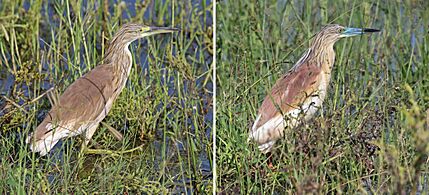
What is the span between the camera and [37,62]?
530cm

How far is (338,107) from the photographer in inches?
151

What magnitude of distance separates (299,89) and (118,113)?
0.98m

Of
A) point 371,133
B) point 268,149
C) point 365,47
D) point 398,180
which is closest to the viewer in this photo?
point 398,180

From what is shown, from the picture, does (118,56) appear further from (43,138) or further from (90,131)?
(43,138)

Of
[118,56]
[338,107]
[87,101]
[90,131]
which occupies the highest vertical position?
[338,107]

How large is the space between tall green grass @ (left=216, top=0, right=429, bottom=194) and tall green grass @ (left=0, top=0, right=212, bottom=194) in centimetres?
19

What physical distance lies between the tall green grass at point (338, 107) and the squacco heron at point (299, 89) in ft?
0.21

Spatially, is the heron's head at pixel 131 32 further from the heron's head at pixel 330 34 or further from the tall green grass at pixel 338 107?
the heron's head at pixel 330 34

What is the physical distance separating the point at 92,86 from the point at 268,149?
1045mm

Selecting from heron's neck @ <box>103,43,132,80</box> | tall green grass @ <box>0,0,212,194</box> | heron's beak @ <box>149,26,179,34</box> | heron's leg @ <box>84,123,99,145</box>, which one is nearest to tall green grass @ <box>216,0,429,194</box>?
tall green grass @ <box>0,0,212,194</box>

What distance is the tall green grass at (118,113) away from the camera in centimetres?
375

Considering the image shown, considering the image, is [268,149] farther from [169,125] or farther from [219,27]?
[219,27]

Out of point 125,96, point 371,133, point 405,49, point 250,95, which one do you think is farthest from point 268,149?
point 405,49

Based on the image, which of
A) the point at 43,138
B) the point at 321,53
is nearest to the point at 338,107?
the point at 321,53
